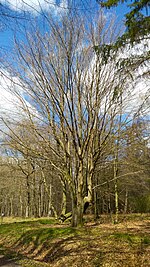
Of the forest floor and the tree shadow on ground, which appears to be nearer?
the forest floor

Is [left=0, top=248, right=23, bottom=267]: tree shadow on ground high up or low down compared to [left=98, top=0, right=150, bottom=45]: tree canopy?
down

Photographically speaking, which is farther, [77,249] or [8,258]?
[8,258]

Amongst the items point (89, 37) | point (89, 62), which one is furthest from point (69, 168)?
point (89, 37)

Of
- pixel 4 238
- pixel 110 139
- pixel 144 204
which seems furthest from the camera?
pixel 144 204

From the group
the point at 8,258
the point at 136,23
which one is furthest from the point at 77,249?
the point at 136,23

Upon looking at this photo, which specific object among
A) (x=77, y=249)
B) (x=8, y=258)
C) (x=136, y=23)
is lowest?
(x=8, y=258)

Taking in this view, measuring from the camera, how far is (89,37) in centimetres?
991

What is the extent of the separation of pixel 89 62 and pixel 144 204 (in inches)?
432

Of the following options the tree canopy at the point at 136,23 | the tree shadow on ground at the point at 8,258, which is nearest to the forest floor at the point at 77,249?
the tree shadow on ground at the point at 8,258

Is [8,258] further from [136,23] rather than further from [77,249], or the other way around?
[136,23]

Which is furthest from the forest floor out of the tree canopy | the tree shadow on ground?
the tree canopy

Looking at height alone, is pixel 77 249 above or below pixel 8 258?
above

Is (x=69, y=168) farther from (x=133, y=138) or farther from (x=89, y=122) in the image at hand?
(x=133, y=138)

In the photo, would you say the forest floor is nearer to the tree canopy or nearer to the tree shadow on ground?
the tree shadow on ground
